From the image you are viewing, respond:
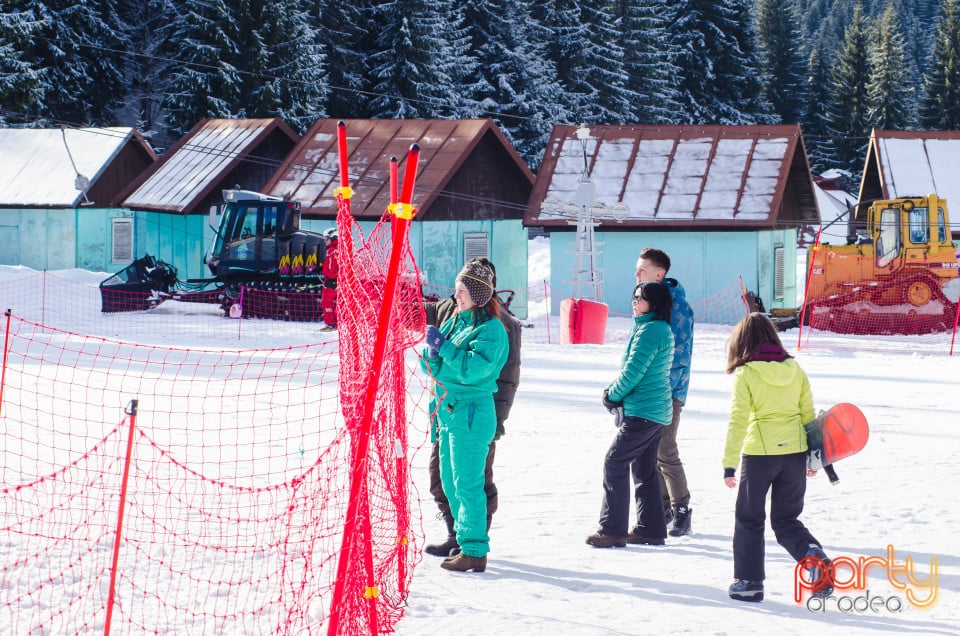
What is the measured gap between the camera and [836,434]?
5.61m

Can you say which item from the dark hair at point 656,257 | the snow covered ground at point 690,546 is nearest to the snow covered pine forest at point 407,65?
the snow covered ground at point 690,546

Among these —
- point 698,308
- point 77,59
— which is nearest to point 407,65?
point 77,59

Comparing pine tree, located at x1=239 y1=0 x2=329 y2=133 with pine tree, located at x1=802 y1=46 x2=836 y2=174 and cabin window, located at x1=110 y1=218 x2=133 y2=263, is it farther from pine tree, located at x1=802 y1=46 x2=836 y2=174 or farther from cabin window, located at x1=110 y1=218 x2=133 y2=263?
pine tree, located at x1=802 y1=46 x2=836 y2=174

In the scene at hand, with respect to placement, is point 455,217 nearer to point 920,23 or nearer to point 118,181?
point 118,181

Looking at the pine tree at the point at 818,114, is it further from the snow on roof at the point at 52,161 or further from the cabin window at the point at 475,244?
the snow on roof at the point at 52,161

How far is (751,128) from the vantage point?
2578 centimetres

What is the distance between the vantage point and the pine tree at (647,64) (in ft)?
171

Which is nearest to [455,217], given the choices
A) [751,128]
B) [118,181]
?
[751,128]

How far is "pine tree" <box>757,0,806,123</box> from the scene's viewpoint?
64500 mm

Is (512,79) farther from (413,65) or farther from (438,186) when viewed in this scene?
(438,186)

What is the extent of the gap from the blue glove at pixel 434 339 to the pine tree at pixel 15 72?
4022 centimetres

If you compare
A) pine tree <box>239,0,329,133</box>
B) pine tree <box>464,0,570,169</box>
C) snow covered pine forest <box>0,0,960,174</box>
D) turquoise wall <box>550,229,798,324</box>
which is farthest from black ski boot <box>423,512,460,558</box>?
pine tree <box>464,0,570,169</box>

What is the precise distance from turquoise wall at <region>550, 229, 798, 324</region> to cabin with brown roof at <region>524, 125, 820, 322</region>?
0.07 ft

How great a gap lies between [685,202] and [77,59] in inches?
1211
